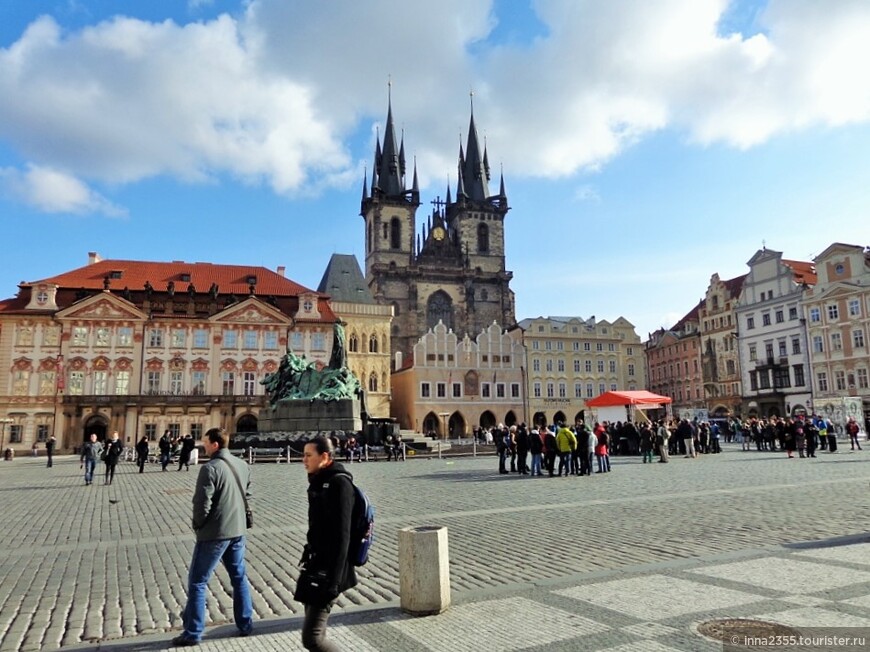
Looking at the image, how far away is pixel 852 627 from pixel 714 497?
7.89m

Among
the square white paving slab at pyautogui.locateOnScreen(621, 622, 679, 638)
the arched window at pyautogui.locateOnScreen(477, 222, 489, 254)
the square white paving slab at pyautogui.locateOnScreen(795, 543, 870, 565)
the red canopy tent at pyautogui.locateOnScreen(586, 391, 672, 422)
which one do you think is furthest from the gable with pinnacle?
the square white paving slab at pyautogui.locateOnScreen(621, 622, 679, 638)

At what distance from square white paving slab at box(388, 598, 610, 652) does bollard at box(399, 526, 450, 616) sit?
109 millimetres

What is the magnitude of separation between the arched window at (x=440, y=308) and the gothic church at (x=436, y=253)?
11cm

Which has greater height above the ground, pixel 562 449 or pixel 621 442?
pixel 562 449

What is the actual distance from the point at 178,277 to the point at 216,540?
53.4 metres

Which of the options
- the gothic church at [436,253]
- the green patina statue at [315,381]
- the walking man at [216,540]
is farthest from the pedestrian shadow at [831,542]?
the gothic church at [436,253]

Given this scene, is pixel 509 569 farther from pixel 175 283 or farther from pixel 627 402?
pixel 175 283

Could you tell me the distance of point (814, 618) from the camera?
4.61 metres

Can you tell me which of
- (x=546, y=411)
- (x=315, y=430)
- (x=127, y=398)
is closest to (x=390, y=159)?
(x=546, y=411)

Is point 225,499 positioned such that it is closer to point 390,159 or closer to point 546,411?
point 546,411

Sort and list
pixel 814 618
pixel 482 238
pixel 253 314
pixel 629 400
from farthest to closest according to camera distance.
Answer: pixel 482 238 < pixel 253 314 < pixel 629 400 < pixel 814 618

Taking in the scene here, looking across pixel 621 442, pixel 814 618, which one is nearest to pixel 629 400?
pixel 621 442

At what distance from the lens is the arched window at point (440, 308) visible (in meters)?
77.8

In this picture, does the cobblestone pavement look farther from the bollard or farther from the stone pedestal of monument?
the stone pedestal of monument
